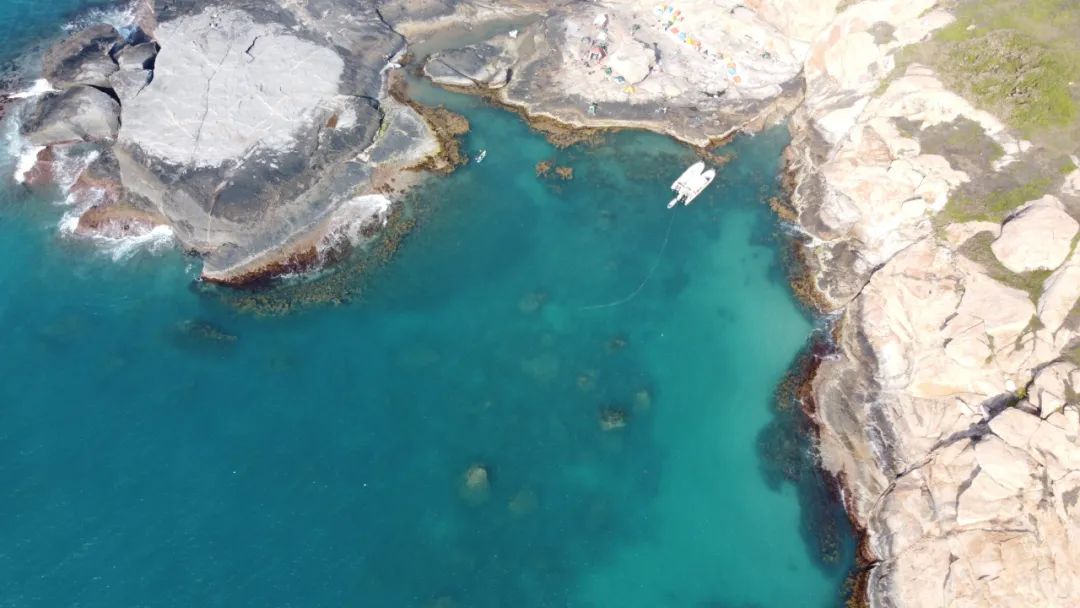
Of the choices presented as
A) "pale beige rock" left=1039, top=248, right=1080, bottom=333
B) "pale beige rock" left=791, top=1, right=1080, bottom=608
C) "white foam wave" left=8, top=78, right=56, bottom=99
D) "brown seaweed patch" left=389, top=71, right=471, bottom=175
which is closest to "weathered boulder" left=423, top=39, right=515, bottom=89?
"brown seaweed patch" left=389, top=71, right=471, bottom=175

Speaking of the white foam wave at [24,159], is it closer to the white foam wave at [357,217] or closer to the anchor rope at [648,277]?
the white foam wave at [357,217]

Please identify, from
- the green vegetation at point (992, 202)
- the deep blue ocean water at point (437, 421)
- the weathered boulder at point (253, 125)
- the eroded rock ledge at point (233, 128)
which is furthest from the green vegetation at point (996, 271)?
the weathered boulder at point (253, 125)

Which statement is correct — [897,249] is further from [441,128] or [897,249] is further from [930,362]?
[441,128]

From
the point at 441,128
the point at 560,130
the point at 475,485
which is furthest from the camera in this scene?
the point at 560,130

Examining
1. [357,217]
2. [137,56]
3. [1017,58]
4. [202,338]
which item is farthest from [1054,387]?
[137,56]

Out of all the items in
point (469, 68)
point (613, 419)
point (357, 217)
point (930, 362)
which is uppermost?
point (469, 68)

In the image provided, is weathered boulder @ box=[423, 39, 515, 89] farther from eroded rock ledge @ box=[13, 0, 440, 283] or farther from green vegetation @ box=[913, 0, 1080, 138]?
green vegetation @ box=[913, 0, 1080, 138]
